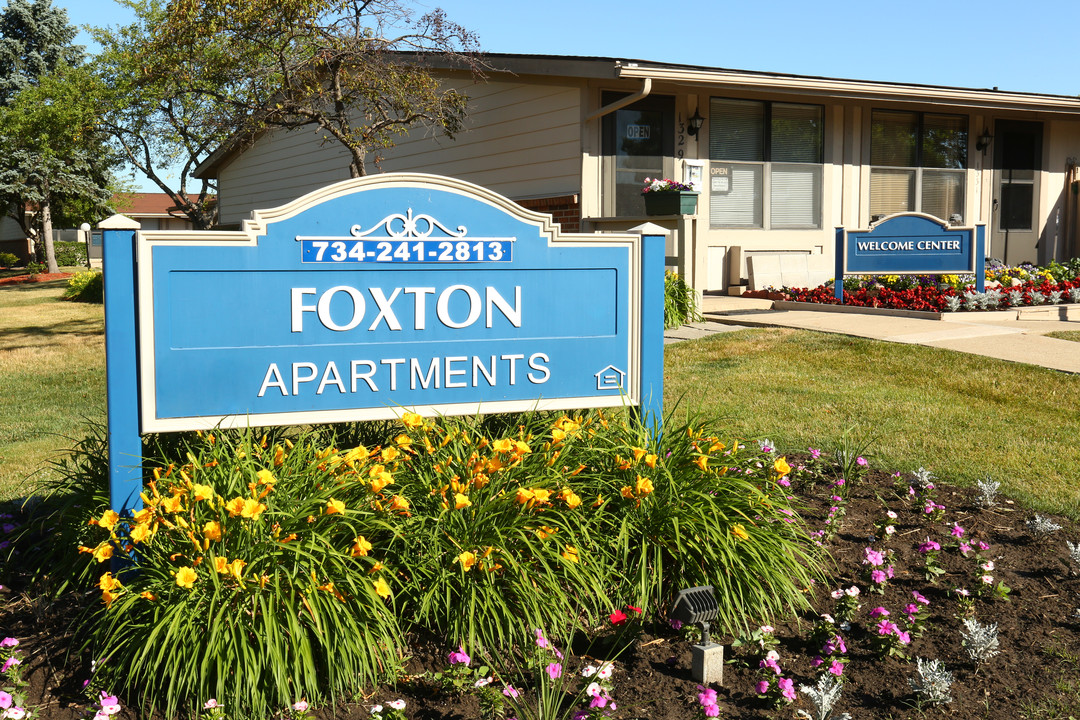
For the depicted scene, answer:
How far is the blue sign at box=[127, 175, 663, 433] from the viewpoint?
10.9 feet

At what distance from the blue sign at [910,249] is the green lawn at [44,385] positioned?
28.5ft

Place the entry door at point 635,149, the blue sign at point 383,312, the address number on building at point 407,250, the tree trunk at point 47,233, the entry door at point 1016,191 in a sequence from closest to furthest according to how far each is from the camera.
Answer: the blue sign at point 383,312 → the address number on building at point 407,250 → the entry door at point 635,149 → the entry door at point 1016,191 → the tree trunk at point 47,233

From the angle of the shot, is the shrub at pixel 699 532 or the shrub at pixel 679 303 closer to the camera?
the shrub at pixel 699 532

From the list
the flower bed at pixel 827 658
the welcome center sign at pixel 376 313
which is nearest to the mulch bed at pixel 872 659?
the flower bed at pixel 827 658

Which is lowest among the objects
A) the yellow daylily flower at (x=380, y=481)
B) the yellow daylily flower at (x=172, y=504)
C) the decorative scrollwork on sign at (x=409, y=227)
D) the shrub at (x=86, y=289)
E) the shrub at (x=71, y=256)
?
the yellow daylily flower at (x=172, y=504)

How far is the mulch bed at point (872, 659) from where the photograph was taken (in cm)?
274

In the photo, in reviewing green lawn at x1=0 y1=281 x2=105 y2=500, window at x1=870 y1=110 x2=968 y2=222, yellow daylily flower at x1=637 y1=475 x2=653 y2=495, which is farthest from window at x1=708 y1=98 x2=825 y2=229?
yellow daylily flower at x1=637 y1=475 x2=653 y2=495

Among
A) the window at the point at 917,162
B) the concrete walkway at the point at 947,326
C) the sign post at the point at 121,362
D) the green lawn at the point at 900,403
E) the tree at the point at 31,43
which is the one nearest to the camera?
the sign post at the point at 121,362

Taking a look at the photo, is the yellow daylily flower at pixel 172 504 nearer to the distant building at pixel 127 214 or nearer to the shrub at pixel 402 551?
the shrub at pixel 402 551

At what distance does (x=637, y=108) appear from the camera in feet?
43.7

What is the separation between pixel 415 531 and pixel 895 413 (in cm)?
423

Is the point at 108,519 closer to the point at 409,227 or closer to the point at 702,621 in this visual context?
A: the point at 409,227

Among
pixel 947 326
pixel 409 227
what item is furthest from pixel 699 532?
pixel 947 326

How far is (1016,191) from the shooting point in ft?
55.6
